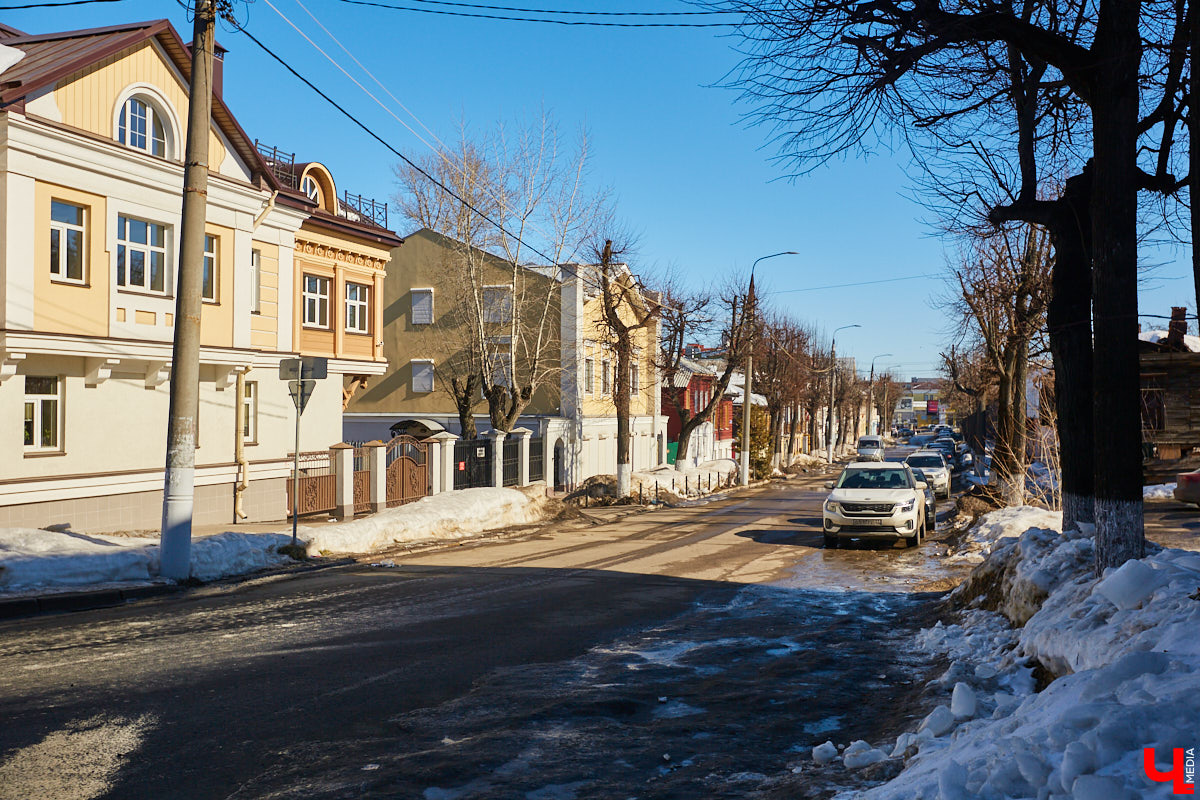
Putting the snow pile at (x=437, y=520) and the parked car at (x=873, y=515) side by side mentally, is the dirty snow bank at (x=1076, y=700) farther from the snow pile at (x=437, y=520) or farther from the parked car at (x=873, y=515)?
the snow pile at (x=437, y=520)

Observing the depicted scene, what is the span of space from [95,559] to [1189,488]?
2419 cm

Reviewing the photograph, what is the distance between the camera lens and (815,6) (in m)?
8.05

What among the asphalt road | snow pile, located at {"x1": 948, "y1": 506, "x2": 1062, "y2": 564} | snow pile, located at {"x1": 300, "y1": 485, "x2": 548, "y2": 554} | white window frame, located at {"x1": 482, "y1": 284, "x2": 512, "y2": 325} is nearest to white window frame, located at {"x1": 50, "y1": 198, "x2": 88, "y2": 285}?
snow pile, located at {"x1": 300, "y1": 485, "x2": 548, "y2": 554}

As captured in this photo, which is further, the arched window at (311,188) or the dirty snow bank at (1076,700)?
the arched window at (311,188)

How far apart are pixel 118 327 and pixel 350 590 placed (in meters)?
8.60

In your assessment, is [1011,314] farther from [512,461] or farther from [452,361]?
[452,361]

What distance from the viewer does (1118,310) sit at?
7.32 m

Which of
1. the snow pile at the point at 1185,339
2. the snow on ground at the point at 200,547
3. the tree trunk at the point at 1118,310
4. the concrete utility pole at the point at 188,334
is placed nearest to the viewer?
the tree trunk at the point at 1118,310

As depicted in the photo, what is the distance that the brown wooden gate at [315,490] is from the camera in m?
20.9

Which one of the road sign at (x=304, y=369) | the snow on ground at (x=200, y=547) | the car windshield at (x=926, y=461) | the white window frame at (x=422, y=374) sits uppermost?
the white window frame at (x=422, y=374)

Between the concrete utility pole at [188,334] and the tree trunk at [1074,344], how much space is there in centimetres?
1102

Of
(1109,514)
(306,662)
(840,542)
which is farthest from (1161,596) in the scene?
(840,542)

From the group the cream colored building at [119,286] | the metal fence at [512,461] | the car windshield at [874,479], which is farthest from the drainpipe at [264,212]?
the car windshield at [874,479]

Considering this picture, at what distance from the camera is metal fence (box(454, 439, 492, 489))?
25.2 metres
